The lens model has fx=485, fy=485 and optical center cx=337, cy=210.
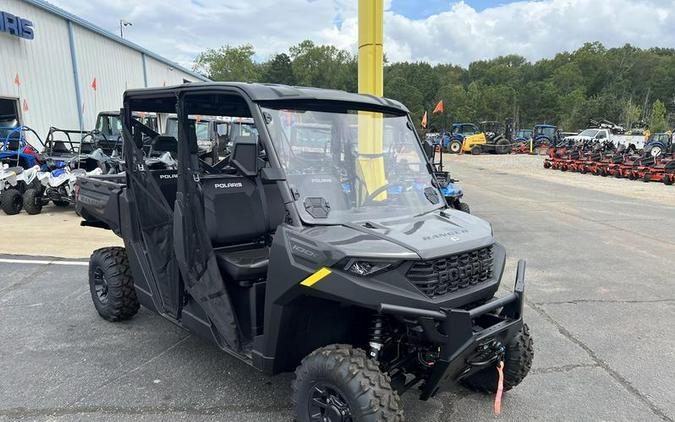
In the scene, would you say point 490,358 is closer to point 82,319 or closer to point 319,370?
point 319,370

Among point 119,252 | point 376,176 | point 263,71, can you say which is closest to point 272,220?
point 376,176

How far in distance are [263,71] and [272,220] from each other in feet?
351

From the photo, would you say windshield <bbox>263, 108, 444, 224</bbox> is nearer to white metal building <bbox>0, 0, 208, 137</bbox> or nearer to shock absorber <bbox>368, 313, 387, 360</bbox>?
shock absorber <bbox>368, 313, 387, 360</bbox>

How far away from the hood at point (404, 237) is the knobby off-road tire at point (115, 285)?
255 cm

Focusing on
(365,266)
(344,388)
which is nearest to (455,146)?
(365,266)

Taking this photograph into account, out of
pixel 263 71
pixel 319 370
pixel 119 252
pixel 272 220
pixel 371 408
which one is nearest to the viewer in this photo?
pixel 371 408

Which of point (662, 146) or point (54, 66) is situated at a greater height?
point (54, 66)

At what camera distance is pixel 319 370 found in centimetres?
252

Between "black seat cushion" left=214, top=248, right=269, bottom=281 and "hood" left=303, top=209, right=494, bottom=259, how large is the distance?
570mm

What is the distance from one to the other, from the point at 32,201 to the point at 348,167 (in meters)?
9.81

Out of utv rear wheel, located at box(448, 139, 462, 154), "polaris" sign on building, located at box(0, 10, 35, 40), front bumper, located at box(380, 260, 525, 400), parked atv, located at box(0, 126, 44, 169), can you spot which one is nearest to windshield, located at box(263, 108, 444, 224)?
front bumper, located at box(380, 260, 525, 400)

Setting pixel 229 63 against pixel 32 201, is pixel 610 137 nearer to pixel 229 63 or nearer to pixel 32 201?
pixel 32 201

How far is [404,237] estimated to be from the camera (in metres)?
2.57

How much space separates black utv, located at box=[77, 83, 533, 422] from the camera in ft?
7.90
